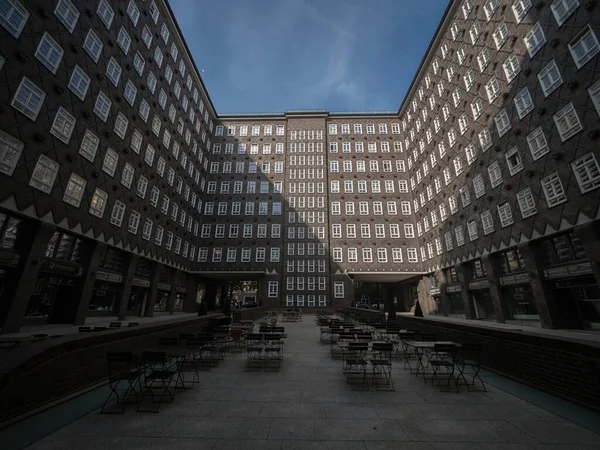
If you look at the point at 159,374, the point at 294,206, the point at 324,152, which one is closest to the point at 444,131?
the point at 324,152

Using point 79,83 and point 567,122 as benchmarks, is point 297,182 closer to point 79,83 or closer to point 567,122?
point 79,83

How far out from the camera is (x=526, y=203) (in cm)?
1894

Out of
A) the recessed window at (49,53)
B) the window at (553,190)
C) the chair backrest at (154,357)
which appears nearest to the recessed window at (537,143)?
the window at (553,190)

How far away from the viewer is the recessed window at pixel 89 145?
18.3 metres

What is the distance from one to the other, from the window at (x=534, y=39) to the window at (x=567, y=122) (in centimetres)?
547

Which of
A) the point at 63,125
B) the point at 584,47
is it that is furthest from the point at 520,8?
the point at 63,125

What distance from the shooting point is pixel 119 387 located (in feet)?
23.9

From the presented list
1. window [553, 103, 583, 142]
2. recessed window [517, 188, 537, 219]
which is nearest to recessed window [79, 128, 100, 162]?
window [553, 103, 583, 142]

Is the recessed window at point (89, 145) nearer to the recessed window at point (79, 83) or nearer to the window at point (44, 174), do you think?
the recessed window at point (79, 83)

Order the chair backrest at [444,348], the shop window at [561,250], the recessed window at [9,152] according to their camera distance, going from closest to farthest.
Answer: the chair backrest at [444,348], the recessed window at [9,152], the shop window at [561,250]

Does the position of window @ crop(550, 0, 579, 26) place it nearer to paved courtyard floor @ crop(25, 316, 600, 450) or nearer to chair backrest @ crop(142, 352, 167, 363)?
paved courtyard floor @ crop(25, 316, 600, 450)

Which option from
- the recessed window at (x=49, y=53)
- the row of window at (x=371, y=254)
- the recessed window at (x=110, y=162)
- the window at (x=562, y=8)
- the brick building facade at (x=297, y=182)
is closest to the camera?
the brick building facade at (x=297, y=182)

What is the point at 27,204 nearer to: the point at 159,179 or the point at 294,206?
the point at 159,179

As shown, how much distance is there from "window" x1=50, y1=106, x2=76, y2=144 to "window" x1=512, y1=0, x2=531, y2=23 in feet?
108
